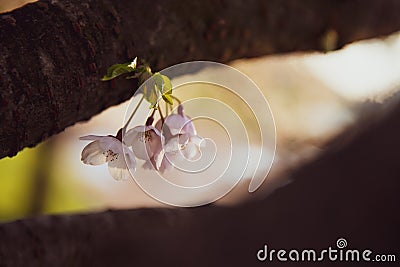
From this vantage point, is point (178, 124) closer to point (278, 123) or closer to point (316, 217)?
point (316, 217)

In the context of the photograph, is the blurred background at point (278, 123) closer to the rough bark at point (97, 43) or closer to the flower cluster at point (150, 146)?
the rough bark at point (97, 43)

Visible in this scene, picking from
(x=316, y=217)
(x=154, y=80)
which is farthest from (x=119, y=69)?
(x=316, y=217)

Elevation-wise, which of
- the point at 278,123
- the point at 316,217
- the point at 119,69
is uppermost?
the point at 278,123

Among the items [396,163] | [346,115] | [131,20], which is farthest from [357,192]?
[346,115]

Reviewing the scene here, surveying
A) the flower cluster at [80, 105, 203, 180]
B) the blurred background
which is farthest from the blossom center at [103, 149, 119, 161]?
the blurred background

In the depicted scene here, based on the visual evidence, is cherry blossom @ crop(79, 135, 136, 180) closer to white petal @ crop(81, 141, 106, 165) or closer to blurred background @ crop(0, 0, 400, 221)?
white petal @ crop(81, 141, 106, 165)

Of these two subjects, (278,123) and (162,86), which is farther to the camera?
(278,123)
